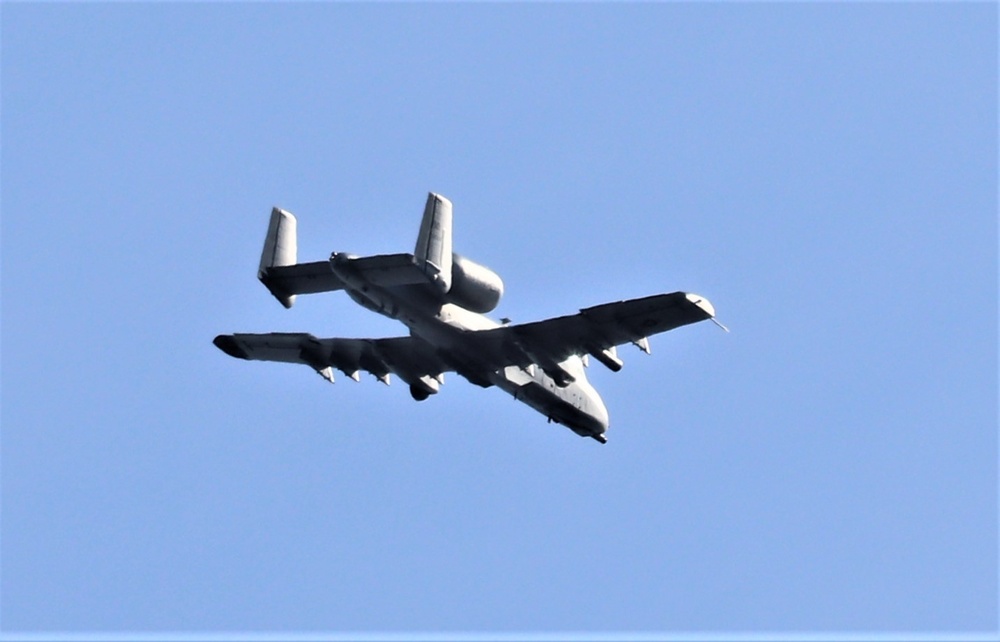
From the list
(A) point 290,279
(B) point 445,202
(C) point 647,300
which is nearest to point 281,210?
(A) point 290,279

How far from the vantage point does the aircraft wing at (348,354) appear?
48.4m

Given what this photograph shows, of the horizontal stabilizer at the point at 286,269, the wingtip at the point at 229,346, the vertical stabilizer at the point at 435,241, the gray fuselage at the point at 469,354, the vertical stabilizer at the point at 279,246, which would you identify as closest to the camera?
the vertical stabilizer at the point at 435,241

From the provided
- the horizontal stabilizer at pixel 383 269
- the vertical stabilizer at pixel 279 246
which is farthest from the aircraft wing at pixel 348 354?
the horizontal stabilizer at pixel 383 269

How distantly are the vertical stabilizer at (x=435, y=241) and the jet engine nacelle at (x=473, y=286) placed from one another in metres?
0.92

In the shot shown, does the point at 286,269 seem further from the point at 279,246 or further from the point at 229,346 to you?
the point at 229,346

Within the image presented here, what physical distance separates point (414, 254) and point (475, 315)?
6.03 metres

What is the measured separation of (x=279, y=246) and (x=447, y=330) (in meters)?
4.81

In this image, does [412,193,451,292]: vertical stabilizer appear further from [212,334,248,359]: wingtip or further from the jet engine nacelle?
[212,334,248,359]: wingtip

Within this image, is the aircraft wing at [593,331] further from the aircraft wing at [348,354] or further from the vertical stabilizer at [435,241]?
the vertical stabilizer at [435,241]

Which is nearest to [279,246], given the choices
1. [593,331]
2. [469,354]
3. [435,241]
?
[435,241]

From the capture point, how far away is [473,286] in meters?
41.9

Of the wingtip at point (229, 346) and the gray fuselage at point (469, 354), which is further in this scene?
the wingtip at point (229, 346)

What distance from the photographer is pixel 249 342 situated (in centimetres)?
4997

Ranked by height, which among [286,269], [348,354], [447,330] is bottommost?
[286,269]
